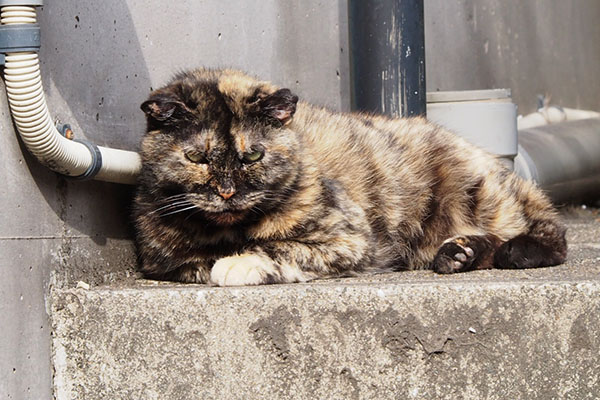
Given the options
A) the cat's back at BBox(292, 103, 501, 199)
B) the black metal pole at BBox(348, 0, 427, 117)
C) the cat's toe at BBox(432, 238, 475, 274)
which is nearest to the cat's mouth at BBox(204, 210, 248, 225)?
the cat's back at BBox(292, 103, 501, 199)

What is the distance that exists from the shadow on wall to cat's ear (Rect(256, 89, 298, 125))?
621 millimetres

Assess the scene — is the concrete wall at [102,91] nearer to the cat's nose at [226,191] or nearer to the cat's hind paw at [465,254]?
the cat's nose at [226,191]

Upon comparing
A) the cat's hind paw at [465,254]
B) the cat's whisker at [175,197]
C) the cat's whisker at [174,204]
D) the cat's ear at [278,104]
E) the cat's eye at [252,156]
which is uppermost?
the cat's ear at [278,104]

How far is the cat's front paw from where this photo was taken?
304cm

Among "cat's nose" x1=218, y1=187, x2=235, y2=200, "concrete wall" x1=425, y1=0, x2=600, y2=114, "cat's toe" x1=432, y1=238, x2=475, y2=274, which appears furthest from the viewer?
"concrete wall" x1=425, y1=0, x2=600, y2=114

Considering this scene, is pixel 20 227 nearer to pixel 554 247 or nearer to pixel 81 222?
pixel 81 222

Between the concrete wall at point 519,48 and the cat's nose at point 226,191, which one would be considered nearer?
the cat's nose at point 226,191

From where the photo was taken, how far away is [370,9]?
4.64m

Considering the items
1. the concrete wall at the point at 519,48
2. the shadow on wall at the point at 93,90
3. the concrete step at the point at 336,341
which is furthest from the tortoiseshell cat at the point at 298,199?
the concrete wall at the point at 519,48

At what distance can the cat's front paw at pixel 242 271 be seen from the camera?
9.99 ft

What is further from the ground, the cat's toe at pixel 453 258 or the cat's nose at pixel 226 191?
the cat's nose at pixel 226 191

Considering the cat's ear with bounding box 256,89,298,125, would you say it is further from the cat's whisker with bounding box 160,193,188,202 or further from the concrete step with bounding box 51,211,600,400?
the concrete step with bounding box 51,211,600,400

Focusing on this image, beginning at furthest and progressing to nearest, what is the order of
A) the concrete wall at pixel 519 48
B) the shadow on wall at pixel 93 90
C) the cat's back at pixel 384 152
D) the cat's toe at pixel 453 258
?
1. the concrete wall at pixel 519 48
2. the cat's back at pixel 384 152
3. the cat's toe at pixel 453 258
4. the shadow on wall at pixel 93 90

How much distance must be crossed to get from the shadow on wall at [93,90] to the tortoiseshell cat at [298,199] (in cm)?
20
